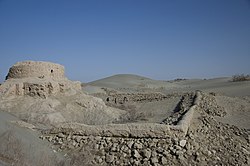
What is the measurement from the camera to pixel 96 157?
18.3 ft

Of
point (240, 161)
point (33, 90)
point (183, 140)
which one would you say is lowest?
point (240, 161)

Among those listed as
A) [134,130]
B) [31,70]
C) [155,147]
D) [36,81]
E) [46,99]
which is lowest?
[155,147]

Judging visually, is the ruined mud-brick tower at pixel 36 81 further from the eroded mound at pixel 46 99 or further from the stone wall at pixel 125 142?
the stone wall at pixel 125 142

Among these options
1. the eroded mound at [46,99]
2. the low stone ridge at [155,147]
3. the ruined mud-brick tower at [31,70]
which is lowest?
the low stone ridge at [155,147]

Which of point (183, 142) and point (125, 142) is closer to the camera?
point (183, 142)

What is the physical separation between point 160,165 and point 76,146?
1.98 m

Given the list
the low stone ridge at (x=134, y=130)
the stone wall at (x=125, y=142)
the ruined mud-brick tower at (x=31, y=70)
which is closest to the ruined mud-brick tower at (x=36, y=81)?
the ruined mud-brick tower at (x=31, y=70)

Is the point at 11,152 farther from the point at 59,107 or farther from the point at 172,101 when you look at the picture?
the point at 172,101

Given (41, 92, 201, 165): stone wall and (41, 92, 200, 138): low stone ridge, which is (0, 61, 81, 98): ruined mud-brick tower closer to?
(41, 92, 201, 165): stone wall

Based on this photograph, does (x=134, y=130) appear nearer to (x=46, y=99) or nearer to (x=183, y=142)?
(x=183, y=142)

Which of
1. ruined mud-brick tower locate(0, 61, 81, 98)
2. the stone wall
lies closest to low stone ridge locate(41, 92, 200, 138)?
the stone wall

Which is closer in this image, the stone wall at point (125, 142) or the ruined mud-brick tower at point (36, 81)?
the stone wall at point (125, 142)

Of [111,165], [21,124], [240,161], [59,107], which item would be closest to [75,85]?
[59,107]

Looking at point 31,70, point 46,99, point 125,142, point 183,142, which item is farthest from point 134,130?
point 31,70
